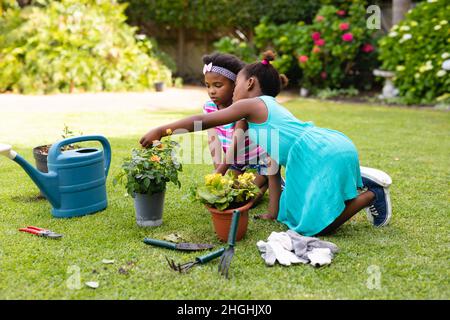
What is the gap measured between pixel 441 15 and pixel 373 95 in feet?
7.21

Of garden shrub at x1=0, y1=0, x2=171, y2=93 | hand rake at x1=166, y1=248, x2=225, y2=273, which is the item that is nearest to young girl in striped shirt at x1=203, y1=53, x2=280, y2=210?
hand rake at x1=166, y1=248, x2=225, y2=273

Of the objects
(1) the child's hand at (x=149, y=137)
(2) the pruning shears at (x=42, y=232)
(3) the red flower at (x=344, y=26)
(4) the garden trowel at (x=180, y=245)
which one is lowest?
(4) the garden trowel at (x=180, y=245)

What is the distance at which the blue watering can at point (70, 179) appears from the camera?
326 centimetres

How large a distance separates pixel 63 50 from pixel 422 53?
6.35 metres

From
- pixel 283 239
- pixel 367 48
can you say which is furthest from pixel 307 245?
pixel 367 48

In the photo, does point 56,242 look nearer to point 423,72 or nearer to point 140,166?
point 140,166

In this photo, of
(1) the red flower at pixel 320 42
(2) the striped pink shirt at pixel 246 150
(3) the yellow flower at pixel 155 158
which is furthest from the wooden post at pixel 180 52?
(3) the yellow flower at pixel 155 158

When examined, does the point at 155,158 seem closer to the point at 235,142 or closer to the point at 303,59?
the point at 235,142

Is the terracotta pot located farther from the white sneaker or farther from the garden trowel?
the white sneaker

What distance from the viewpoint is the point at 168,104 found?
9.04 m

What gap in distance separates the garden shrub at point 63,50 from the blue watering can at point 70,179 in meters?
6.86

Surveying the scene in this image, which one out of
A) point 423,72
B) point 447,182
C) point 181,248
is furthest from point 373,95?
Answer: point 181,248

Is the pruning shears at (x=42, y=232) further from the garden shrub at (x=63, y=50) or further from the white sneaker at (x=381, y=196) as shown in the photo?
the garden shrub at (x=63, y=50)

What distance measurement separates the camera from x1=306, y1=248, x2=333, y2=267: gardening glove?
2.61 metres
